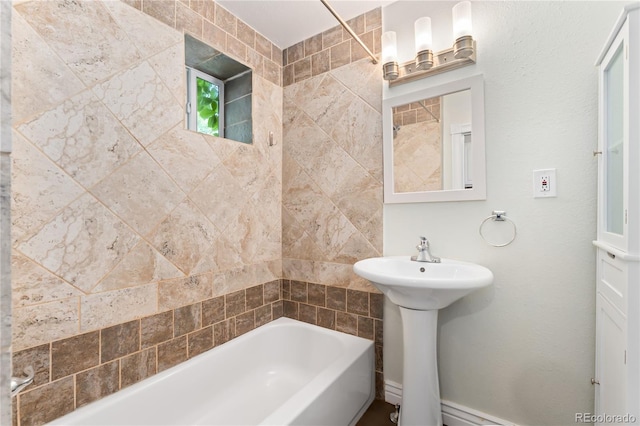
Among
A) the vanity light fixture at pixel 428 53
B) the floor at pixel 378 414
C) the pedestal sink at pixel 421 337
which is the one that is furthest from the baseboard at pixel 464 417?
the vanity light fixture at pixel 428 53

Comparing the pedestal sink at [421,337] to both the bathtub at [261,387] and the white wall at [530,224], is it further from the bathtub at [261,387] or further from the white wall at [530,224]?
the bathtub at [261,387]

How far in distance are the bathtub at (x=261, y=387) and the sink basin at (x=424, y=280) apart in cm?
52

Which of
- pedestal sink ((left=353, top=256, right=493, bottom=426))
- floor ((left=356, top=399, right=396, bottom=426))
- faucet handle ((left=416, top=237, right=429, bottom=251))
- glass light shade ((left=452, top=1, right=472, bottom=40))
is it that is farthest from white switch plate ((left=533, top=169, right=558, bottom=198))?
floor ((left=356, top=399, right=396, bottom=426))

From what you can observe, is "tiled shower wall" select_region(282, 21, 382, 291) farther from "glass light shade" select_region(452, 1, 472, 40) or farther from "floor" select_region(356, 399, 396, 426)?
"floor" select_region(356, 399, 396, 426)

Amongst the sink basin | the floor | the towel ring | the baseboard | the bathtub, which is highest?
the towel ring

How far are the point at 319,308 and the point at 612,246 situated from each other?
Answer: 156cm

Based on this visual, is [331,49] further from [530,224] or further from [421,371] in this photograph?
[421,371]

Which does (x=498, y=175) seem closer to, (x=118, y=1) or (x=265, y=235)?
(x=265, y=235)

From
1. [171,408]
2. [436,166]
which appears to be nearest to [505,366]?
[436,166]

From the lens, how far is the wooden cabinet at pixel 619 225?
0.87m

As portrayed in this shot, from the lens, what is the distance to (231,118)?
→ 194cm

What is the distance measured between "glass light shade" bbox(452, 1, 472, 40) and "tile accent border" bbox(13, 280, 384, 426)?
1.50 meters

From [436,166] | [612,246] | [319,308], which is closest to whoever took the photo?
[612,246]

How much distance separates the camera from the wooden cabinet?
869 mm
